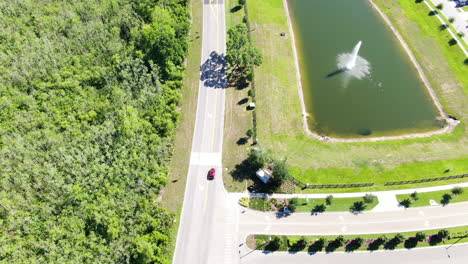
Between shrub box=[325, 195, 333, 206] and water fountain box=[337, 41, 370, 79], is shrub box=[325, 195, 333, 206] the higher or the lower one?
the lower one

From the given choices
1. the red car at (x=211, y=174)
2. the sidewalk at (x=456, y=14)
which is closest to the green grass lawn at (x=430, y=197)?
the red car at (x=211, y=174)

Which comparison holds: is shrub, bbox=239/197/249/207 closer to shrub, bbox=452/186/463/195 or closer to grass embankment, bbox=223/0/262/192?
grass embankment, bbox=223/0/262/192

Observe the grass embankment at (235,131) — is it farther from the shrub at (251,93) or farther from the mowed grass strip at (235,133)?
the shrub at (251,93)

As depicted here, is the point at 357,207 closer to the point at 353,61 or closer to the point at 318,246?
the point at 318,246

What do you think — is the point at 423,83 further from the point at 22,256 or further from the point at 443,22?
the point at 22,256

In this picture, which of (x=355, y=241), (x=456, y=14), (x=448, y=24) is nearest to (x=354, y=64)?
(x=448, y=24)

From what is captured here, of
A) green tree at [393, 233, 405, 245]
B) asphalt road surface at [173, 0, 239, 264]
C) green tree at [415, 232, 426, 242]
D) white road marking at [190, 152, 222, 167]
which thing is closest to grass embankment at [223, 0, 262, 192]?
asphalt road surface at [173, 0, 239, 264]
